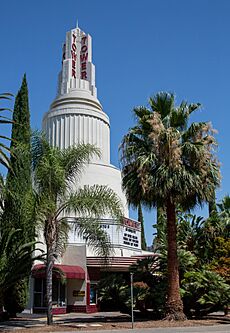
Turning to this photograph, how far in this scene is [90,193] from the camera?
20031 mm

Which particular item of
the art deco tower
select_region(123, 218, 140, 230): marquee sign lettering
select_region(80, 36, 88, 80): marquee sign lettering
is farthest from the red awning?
select_region(80, 36, 88, 80): marquee sign lettering

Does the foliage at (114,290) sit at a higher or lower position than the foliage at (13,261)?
lower

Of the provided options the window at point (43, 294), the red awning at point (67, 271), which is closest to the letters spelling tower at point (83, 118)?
the red awning at point (67, 271)

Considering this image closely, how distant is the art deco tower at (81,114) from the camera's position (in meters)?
38.5

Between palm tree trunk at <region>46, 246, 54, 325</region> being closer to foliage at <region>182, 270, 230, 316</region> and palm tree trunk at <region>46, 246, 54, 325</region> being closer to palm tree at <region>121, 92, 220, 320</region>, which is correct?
palm tree at <region>121, 92, 220, 320</region>

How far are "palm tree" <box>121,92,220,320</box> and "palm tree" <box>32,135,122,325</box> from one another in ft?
5.61

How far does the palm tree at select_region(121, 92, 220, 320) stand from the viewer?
65.8ft

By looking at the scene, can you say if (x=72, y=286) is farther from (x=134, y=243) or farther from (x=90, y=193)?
(x=90, y=193)

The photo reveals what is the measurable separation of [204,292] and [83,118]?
22.3 metres

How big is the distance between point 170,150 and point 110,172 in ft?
60.5

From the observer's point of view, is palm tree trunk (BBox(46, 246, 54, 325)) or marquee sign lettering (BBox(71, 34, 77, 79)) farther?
marquee sign lettering (BBox(71, 34, 77, 79))

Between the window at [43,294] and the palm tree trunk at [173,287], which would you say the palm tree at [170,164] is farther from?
the window at [43,294]

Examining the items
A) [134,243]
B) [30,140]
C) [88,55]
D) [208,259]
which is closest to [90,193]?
[30,140]

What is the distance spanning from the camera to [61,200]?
20531 mm
